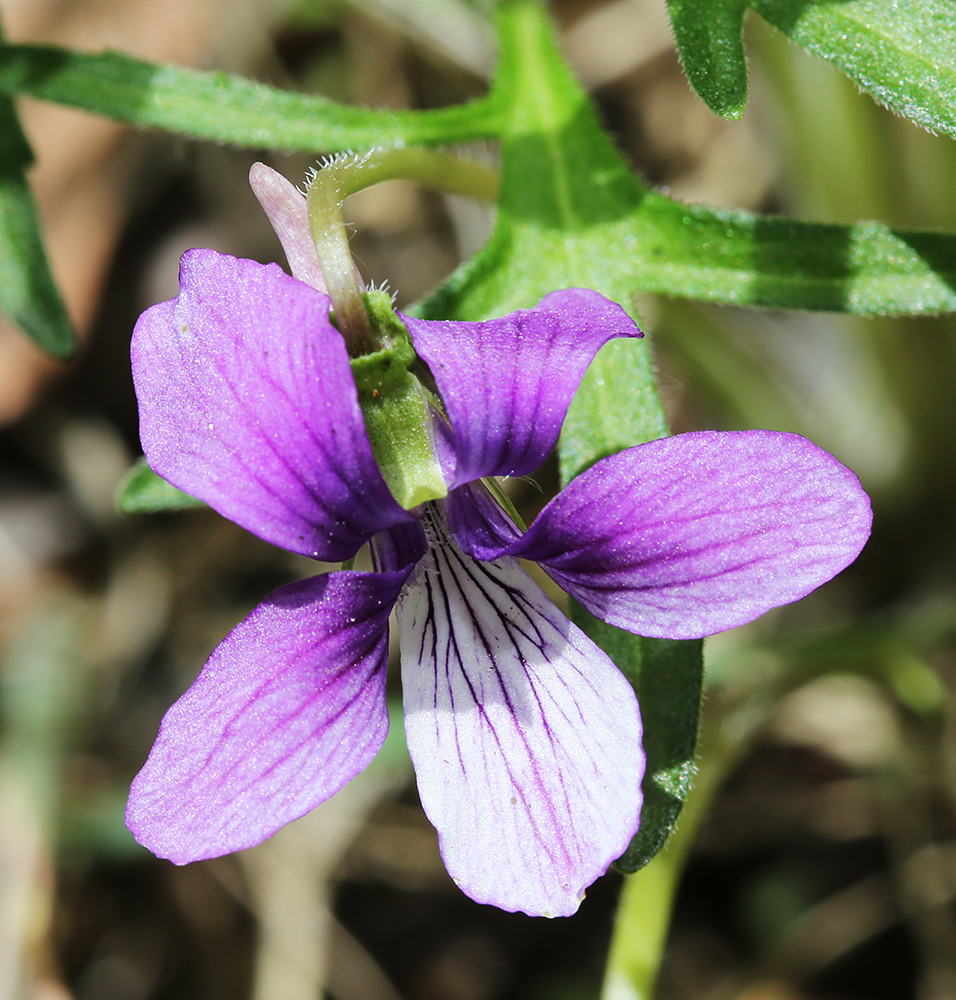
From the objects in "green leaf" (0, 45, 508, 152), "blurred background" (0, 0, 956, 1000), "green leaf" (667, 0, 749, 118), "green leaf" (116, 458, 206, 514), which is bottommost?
"blurred background" (0, 0, 956, 1000)

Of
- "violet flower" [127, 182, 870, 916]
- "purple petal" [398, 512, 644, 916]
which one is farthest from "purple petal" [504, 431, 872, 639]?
"purple petal" [398, 512, 644, 916]

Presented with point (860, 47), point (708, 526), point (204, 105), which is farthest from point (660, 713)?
point (204, 105)

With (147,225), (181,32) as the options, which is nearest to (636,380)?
(147,225)

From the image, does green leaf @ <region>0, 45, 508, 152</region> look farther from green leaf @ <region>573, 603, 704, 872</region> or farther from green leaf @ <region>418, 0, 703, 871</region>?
green leaf @ <region>573, 603, 704, 872</region>

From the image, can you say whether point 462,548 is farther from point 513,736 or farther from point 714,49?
point 714,49

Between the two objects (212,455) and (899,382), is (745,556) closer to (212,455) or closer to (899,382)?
(212,455)

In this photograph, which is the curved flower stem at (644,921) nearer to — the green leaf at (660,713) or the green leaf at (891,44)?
the green leaf at (660,713)

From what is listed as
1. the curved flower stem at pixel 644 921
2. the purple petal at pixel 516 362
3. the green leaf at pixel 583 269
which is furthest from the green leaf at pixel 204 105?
the curved flower stem at pixel 644 921
